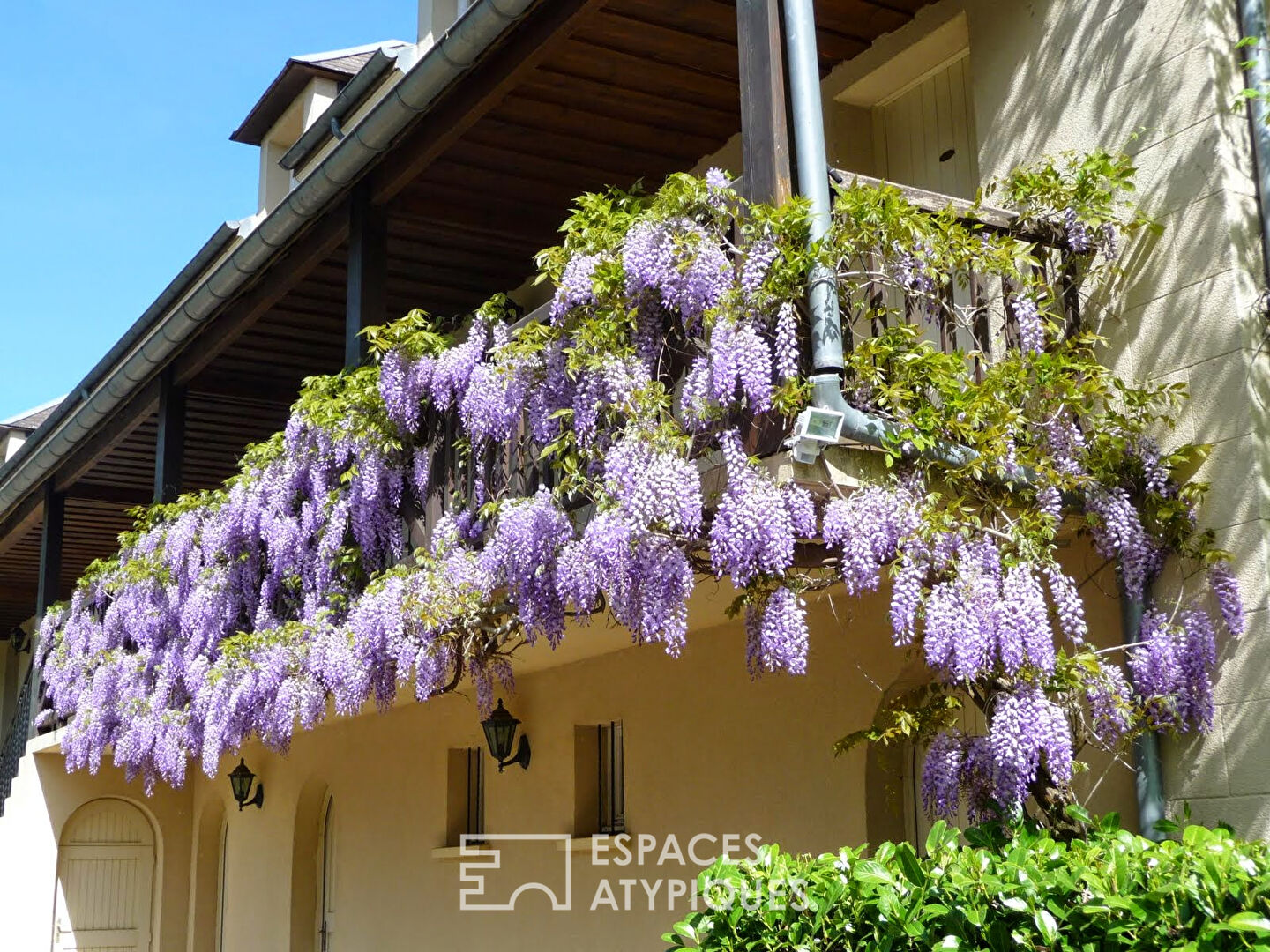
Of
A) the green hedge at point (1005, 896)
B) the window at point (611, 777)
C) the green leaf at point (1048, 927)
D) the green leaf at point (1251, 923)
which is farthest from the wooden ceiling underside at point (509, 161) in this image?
the green leaf at point (1251, 923)

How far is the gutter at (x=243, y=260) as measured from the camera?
7000 millimetres

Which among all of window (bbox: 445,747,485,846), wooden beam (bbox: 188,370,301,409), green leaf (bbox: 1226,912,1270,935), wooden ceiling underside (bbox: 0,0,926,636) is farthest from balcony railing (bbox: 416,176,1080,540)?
wooden beam (bbox: 188,370,301,409)

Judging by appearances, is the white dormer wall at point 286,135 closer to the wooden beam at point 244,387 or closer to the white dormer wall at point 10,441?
the wooden beam at point 244,387

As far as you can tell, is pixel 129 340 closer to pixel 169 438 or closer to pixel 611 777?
pixel 169 438

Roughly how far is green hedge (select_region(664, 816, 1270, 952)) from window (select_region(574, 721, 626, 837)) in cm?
410

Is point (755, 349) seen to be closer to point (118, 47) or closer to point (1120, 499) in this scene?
point (1120, 499)

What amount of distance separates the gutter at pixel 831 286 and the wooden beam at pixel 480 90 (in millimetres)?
1604

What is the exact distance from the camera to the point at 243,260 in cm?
918

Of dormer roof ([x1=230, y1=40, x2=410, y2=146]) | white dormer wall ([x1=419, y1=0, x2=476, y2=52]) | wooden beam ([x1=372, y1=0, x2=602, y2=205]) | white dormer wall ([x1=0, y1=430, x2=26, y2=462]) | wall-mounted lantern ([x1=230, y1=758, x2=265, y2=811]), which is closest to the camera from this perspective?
wooden beam ([x1=372, y1=0, x2=602, y2=205])

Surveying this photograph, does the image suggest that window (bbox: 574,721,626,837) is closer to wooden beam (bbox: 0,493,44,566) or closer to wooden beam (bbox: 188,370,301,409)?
wooden beam (bbox: 188,370,301,409)

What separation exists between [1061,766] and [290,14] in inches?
1115

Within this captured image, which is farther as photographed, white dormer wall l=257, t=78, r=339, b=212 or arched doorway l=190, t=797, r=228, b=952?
arched doorway l=190, t=797, r=228, b=952

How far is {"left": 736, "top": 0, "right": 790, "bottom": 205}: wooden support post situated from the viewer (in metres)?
5.28
